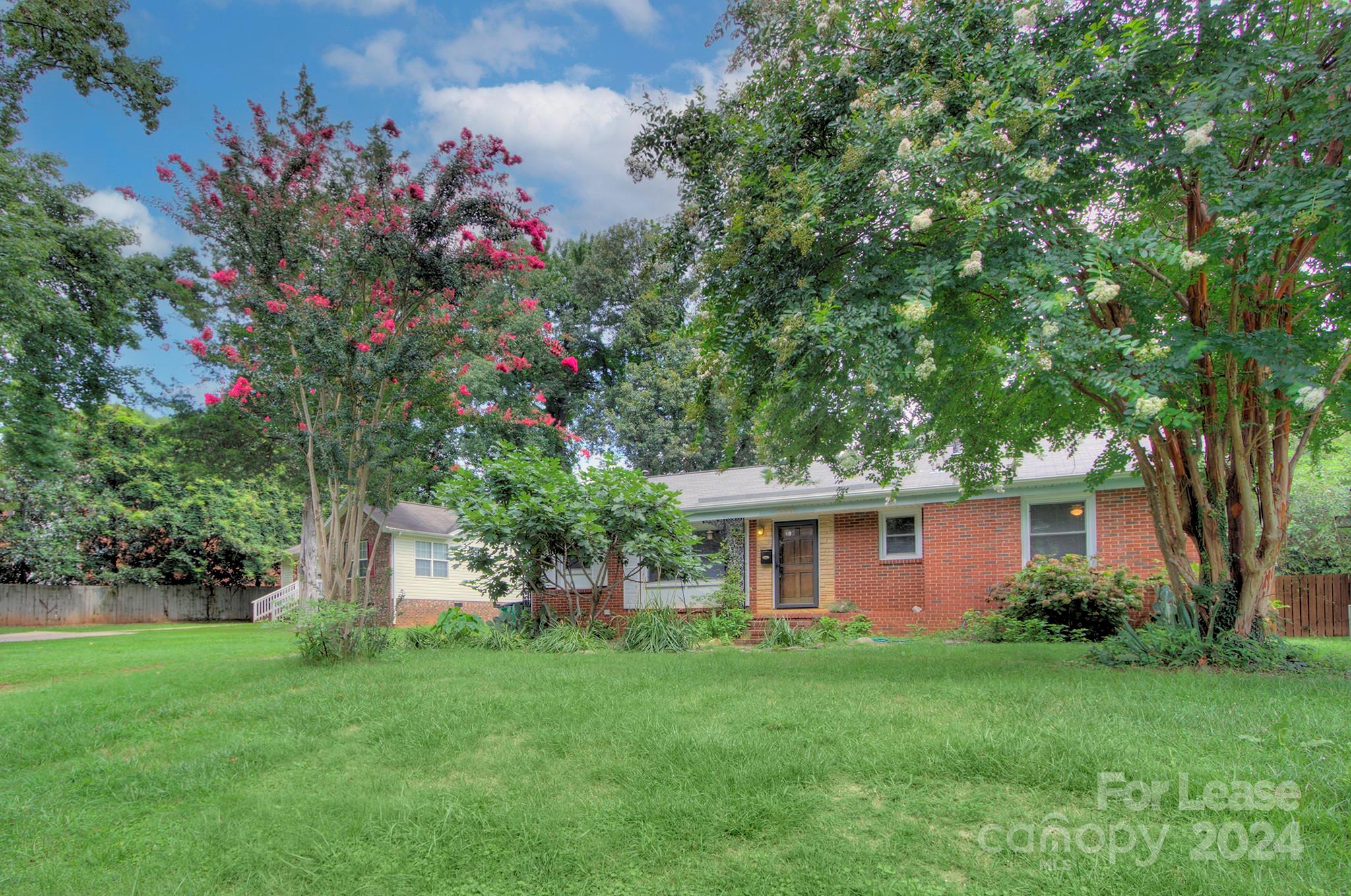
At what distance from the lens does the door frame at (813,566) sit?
15.2 metres

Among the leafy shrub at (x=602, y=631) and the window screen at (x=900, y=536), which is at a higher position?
the window screen at (x=900, y=536)

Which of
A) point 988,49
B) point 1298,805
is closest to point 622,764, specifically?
point 1298,805

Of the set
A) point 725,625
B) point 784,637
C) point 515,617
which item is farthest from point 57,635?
point 784,637

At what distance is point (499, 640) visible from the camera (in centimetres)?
1148

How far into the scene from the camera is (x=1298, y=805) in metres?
3.16

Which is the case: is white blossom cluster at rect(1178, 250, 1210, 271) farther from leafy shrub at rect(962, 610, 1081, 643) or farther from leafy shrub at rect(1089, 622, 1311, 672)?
leafy shrub at rect(962, 610, 1081, 643)

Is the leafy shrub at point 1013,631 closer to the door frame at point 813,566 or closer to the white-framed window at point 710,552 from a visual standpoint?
the door frame at point 813,566

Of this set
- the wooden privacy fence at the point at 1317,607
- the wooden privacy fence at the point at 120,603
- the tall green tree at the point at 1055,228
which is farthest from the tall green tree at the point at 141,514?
the wooden privacy fence at the point at 1317,607

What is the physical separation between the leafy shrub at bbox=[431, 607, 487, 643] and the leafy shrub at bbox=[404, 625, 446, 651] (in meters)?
0.08

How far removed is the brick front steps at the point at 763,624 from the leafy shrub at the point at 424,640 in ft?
15.3

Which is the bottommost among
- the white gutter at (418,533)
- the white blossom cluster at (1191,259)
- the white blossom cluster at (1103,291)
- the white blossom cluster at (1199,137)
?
the white gutter at (418,533)

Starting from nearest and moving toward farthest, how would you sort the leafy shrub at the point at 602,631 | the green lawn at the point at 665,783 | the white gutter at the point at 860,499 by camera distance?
the green lawn at the point at 665,783 → the leafy shrub at the point at 602,631 → the white gutter at the point at 860,499

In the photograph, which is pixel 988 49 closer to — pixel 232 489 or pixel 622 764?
pixel 622 764

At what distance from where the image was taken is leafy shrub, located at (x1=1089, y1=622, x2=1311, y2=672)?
687cm
